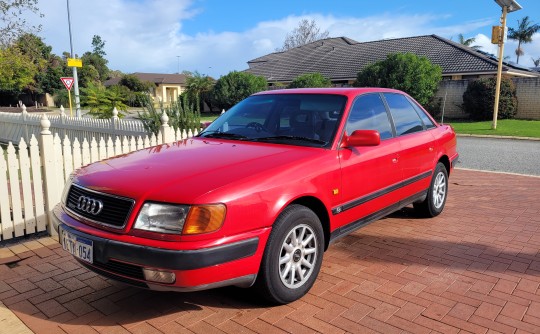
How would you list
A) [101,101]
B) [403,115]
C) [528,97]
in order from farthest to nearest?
[528,97] < [101,101] < [403,115]

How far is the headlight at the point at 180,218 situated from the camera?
2594 mm

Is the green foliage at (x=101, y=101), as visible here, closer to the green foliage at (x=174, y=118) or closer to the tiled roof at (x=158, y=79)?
the green foliage at (x=174, y=118)

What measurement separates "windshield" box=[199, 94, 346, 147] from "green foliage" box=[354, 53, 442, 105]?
69.0 feet

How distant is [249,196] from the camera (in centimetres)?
277

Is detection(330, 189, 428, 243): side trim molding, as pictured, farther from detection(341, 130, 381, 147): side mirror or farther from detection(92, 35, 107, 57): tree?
detection(92, 35, 107, 57): tree

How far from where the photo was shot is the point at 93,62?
78.8m

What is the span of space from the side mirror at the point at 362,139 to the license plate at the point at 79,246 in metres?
2.16

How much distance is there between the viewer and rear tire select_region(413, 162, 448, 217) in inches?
211

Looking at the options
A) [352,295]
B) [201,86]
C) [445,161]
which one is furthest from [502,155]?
[201,86]

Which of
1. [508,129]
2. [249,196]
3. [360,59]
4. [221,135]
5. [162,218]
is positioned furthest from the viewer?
[360,59]

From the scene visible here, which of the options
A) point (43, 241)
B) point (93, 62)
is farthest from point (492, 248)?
point (93, 62)

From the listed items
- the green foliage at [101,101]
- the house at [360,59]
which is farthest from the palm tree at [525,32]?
the green foliage at [101,101]

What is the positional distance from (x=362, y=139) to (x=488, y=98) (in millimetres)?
22526

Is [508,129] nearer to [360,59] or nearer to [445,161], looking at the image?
[445,161]
